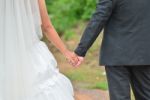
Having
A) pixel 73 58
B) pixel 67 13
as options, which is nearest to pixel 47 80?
pixel 73 58

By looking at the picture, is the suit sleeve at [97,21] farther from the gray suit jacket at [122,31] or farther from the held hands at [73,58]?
the held hands at [73,58]

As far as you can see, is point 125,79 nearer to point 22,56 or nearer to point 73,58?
point 73,58

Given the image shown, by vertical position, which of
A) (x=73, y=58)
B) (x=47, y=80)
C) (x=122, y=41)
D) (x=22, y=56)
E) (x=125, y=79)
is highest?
→ (x=22, y=56)

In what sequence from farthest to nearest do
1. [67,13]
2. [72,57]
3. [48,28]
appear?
[67,13] → [72,57] → [48,28]

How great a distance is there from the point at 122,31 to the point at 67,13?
898cm

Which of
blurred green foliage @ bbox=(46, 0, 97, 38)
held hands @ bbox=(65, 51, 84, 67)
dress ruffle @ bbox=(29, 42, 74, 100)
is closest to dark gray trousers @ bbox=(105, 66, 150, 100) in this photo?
held hands @ bbox=(65, 51, 84, 67)

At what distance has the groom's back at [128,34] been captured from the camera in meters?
5.21

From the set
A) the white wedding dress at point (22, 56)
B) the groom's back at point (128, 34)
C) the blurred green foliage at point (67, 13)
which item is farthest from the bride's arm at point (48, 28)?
the blurred green foliage at point (67, 13)

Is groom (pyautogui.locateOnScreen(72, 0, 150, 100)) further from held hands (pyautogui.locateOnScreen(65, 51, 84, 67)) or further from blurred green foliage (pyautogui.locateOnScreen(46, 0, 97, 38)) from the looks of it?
blurred green foliage (pyautogui.locateOnScreen(46, 0, 97, 38))

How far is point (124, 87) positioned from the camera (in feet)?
17.9

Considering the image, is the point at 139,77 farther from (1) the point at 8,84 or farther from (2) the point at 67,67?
(2) the point at 67,67

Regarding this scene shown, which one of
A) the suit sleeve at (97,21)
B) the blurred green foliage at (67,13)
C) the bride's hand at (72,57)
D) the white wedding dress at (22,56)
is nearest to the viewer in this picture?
the white wedding dress at (22,56)

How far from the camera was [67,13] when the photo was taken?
1420 centimetres

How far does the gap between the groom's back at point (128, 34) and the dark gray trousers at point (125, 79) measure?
0.10m
